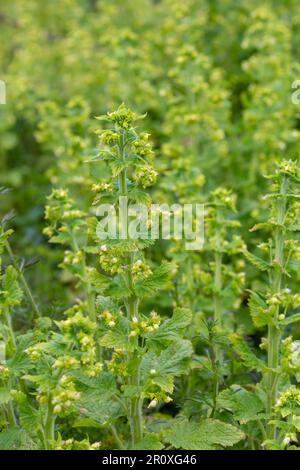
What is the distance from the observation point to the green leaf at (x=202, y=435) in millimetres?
2703

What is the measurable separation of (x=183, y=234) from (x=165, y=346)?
100 centimetres

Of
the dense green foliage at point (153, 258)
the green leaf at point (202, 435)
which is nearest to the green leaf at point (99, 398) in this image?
the dense green foliage at point (153, 258)

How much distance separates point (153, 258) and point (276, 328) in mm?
1902

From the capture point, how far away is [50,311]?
3301 mm

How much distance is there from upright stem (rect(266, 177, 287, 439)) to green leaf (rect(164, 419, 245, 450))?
0.74 ft

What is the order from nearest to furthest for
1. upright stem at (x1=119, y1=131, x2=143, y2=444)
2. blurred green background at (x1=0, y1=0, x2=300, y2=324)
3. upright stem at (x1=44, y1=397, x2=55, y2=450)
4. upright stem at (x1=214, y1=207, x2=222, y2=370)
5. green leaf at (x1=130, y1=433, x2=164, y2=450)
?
upright stem at (x1=44, y1=397, x2=55, y2=450), upright stem at (x1=119, y1=131, x2=143, y2=444), green leaf at (x1=130, y1=433, x2=164, y2=450), upright stem at (x1=214, y1=207, x2=222, y2=370), blurred green background at (x1=0, y1=0, x2=300, y2=324)

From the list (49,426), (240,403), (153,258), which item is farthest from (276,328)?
(153,258)

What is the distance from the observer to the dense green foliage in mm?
2604

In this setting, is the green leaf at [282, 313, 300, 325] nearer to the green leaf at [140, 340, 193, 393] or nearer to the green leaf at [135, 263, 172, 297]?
the green leaf at [140, 340, 193, 393]

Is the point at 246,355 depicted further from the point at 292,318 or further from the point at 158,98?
the point at 158,98

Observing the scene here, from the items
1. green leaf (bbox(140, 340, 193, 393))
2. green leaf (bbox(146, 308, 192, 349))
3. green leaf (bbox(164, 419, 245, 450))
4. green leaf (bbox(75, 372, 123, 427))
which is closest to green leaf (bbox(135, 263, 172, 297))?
green leaf (bbox(146, 308, 192, 349))

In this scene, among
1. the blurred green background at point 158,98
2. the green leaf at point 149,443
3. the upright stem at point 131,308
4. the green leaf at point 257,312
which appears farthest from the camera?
the blurred green background at point 158,98

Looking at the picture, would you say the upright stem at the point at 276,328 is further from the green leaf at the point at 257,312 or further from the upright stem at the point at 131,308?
the upright stem at the point at 131,308
